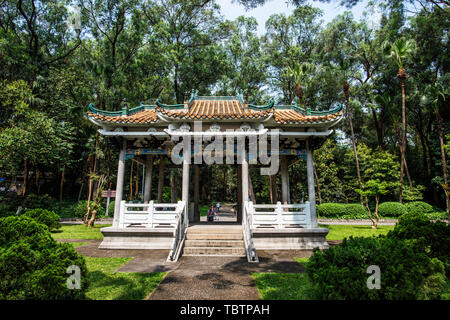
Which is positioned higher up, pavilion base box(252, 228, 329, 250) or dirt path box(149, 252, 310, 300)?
pavilion base box(252, 228, 329, 250)

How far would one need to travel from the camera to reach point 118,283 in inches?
188

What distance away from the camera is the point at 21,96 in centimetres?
1482

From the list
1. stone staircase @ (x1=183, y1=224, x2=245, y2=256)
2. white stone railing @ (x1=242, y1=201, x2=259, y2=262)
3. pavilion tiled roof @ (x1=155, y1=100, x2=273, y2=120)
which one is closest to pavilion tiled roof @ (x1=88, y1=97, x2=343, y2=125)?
pavilion tiled roof @ (x1=155, y1=100, x2=273, y2=120)

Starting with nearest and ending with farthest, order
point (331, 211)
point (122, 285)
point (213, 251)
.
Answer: point (122, 285)
point (213, 251)
point (331, 211)

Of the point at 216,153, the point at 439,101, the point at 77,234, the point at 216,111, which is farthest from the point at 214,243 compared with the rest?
the point at 439,101

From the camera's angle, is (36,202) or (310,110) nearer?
A: (310,110)

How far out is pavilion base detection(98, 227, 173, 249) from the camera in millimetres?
8242

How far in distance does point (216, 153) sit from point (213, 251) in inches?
185

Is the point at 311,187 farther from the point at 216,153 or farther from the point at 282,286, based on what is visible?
the point at 282,286

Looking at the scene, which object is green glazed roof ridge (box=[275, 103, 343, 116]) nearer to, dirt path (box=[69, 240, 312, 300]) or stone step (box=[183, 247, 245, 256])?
dirt path (box=[69, 240, 312, 300])

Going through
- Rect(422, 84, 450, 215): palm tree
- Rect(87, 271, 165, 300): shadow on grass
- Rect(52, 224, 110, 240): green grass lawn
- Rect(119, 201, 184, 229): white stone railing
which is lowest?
Rect(52, 224, 110, 240): green grass lawn

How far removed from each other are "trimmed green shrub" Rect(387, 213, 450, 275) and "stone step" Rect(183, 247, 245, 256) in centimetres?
414

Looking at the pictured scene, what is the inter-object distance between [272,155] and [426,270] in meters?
7.65
